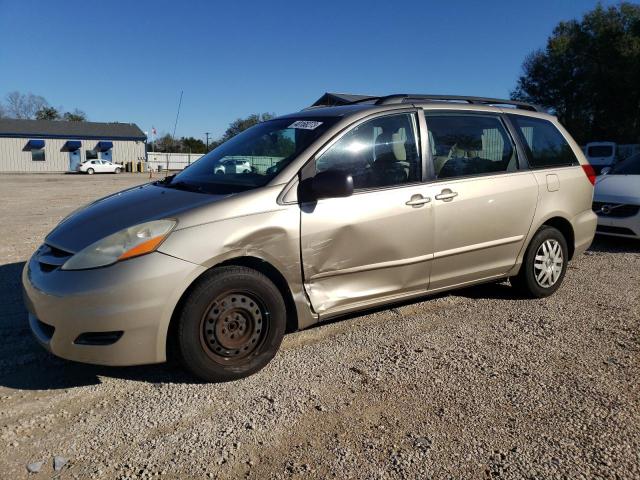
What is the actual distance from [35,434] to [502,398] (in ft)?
8.41

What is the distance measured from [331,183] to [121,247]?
1.33 metres

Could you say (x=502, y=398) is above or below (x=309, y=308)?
below

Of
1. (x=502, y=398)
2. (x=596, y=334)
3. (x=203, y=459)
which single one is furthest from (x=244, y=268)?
(x=596, y=334)

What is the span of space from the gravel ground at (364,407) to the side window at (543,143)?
1504 millimetres

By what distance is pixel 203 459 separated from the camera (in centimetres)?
245

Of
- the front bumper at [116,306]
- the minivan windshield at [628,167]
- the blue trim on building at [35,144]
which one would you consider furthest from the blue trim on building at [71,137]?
the front bumper at [116,306]

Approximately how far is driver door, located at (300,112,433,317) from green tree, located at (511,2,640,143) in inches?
1425

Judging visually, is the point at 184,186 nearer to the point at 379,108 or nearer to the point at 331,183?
the point at 331,183

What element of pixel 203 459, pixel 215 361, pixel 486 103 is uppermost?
pixel 486 103

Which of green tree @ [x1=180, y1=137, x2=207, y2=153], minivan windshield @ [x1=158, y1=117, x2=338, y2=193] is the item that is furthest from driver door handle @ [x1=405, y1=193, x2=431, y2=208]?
green tree @ [x1=180, y1=137, x2=207, y2=153]

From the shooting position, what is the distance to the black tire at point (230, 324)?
3025mm

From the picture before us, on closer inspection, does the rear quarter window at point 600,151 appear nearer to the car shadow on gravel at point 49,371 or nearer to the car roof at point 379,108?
the car roof at point 379,108

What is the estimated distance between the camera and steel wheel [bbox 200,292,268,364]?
3.10 m

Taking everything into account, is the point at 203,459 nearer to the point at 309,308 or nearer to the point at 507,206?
the point at 309,308
